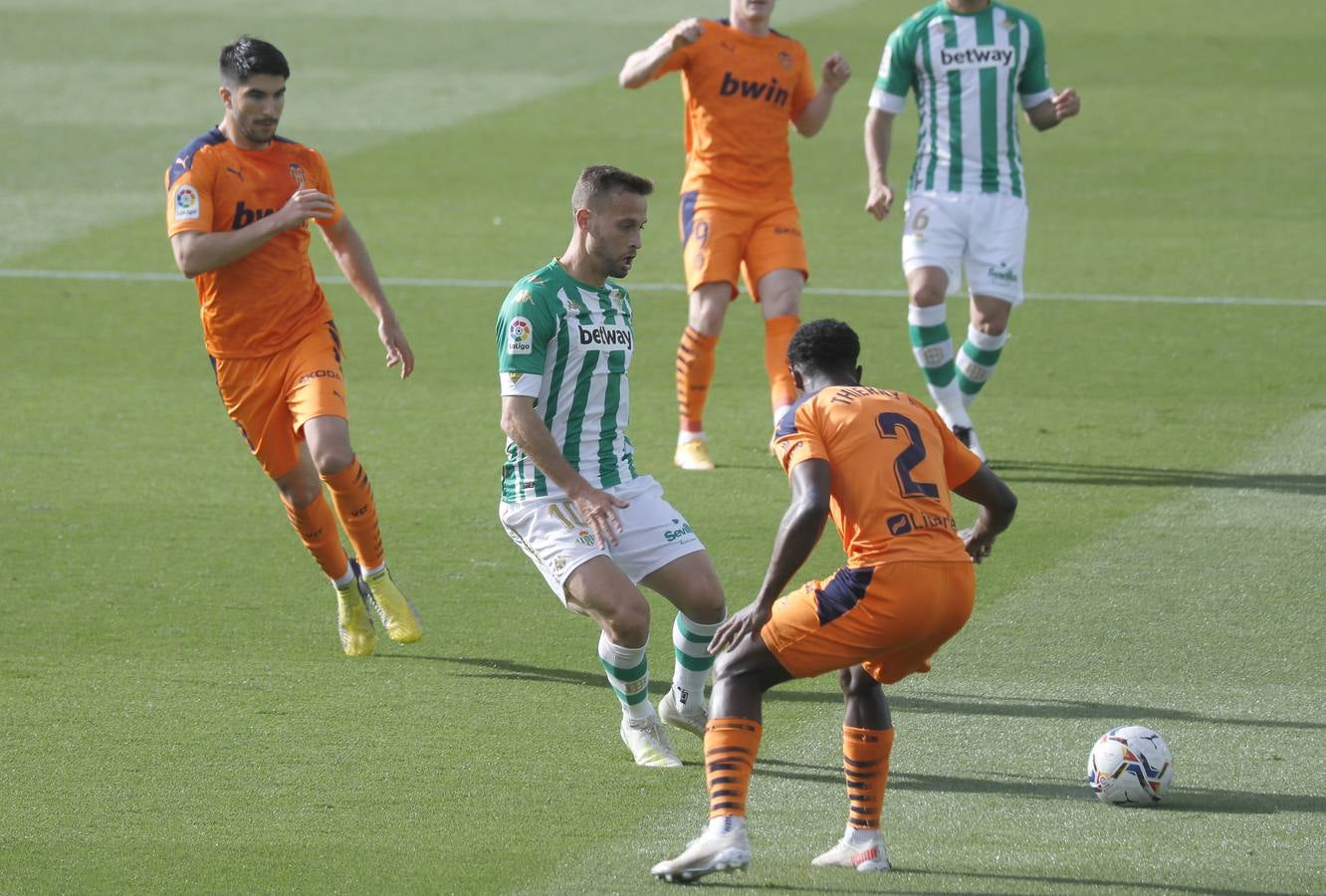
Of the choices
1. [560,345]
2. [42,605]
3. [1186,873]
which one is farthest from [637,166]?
[1186,873]

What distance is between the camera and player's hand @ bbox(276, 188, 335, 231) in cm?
735

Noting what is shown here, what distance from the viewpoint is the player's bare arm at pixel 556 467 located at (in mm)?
5801

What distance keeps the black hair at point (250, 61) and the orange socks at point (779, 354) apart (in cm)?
334

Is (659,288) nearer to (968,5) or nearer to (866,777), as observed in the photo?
(968,5)

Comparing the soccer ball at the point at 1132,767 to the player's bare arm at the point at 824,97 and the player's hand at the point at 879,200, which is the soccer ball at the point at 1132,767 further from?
the player's bare arm at the point at 824,97

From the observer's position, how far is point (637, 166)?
1822 centimetres

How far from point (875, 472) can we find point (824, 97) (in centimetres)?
542

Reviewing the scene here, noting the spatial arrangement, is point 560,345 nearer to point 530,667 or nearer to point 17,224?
point 530,667

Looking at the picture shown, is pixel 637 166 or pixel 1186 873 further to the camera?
pixel 637 166

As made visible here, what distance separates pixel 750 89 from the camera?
10.3 metres

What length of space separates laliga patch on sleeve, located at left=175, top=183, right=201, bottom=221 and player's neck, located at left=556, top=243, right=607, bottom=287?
186 centimetres

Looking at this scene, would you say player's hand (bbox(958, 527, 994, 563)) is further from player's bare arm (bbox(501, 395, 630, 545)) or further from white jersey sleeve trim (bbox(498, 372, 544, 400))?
white jersey sleeve trim (bbox(498, 372, 544, 400))

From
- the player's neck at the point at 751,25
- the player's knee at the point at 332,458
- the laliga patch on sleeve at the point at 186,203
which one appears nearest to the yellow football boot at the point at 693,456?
the player's neck at the point at 751,25

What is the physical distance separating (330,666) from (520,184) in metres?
10.7
